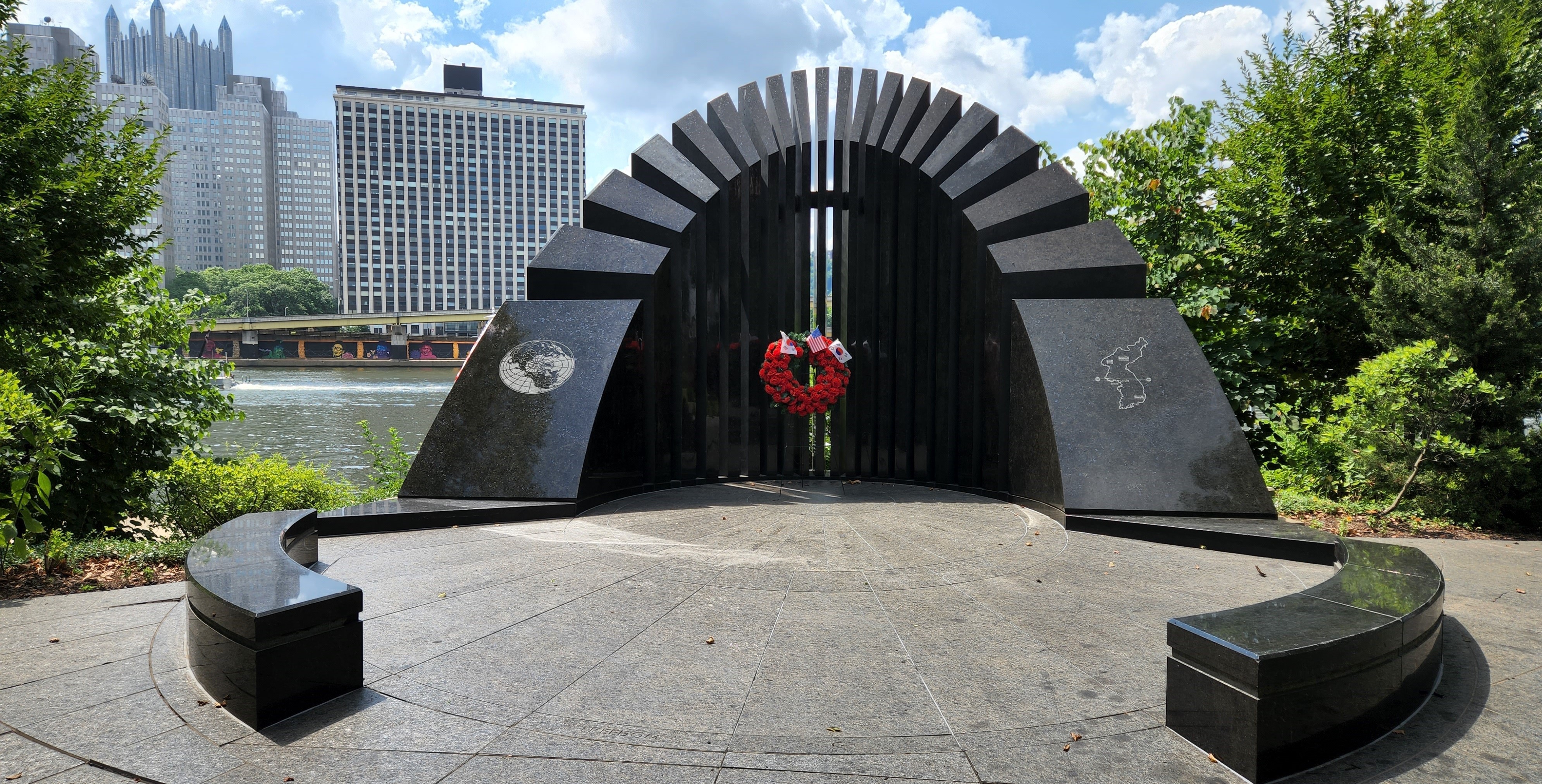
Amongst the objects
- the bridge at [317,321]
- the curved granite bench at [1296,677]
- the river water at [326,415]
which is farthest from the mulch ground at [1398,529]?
the bridge at [317,321]

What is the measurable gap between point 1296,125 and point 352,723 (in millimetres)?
12190

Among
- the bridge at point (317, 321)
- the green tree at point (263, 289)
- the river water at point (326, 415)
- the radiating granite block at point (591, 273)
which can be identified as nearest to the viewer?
the radiating granite block at point (591, 273)

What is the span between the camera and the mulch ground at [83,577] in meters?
5.10

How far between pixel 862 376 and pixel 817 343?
→ 29.7 inches

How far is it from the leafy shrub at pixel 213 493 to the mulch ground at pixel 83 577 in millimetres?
1369

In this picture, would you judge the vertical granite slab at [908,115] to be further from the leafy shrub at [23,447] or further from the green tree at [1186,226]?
the leafy shrub at [23,447]

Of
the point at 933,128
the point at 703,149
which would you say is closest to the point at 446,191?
the point at 703,149

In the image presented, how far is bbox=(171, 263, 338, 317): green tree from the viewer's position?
9306 cm

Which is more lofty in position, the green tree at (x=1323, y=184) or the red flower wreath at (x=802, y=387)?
the green tree at (x=1323, y=184)

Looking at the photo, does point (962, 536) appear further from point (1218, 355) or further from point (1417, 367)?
point (1218, 355)

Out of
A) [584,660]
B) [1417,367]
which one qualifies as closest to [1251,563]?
[1417,367]

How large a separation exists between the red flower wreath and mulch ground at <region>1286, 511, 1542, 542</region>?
4.63m

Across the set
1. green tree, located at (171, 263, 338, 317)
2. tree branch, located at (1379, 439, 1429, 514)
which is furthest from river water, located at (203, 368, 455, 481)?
green tree, located at (171, 263, 338, 317)

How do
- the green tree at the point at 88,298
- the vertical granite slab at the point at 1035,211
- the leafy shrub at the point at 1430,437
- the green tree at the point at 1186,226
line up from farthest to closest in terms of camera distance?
the green tree at the point at 1186,226, the vertical granite slab at the point at 1035,211, the leafy shrub at the point at 1430,437, the green tree at the point at 88,298
